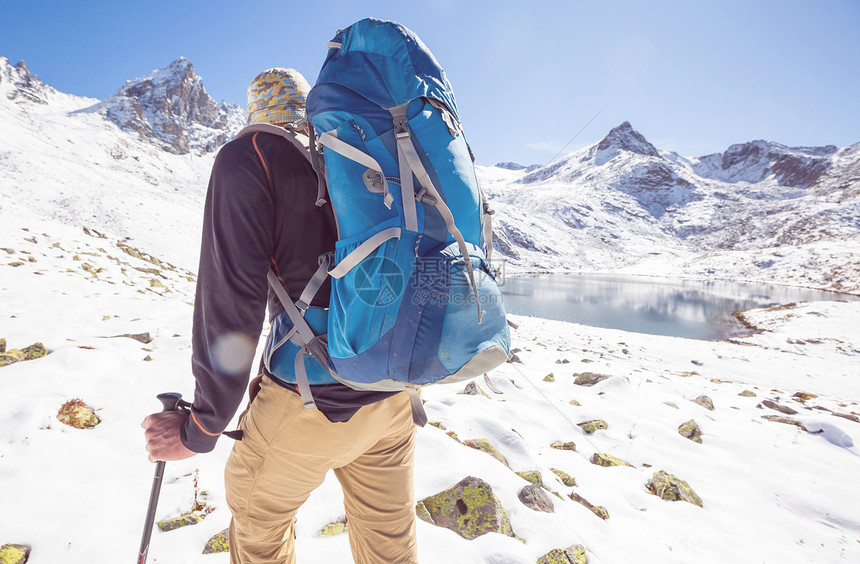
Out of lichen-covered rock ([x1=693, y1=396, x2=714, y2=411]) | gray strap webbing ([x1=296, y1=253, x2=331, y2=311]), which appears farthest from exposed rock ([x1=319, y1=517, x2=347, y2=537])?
lichen-covered rock ([x1=693, y1=396, x2=714, y2=411])

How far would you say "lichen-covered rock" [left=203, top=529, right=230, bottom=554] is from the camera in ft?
7.56

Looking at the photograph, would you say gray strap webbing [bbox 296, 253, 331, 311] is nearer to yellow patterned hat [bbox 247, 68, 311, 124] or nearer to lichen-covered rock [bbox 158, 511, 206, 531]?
yellow patterned hat [bbox 247, 68, 311, 124]

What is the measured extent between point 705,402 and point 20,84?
14227 cm

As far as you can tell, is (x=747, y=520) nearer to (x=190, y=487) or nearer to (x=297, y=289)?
(x=297, y=289)

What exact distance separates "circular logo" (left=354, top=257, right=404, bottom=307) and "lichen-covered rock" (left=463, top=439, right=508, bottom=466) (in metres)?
3.29

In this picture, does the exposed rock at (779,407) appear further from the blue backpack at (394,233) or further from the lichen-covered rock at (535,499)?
the blue backpack at (394,233)

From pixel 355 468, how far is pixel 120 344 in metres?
5.61

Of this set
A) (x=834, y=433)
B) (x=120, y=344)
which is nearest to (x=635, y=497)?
(x=834, y=433)

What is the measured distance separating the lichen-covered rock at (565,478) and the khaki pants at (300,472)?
2731 mm

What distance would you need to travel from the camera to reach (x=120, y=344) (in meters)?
5.20

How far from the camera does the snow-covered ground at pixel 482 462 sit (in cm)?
244

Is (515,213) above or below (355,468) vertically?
above

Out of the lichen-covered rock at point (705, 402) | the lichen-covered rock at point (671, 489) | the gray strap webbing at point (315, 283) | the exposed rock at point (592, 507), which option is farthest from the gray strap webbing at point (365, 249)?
the lichen-covered rock at point (705, 402)

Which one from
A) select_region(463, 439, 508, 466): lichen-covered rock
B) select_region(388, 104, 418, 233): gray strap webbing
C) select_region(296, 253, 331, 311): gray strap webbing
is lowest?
select_region(463, 439, 508, 466): lichen-covered rock
